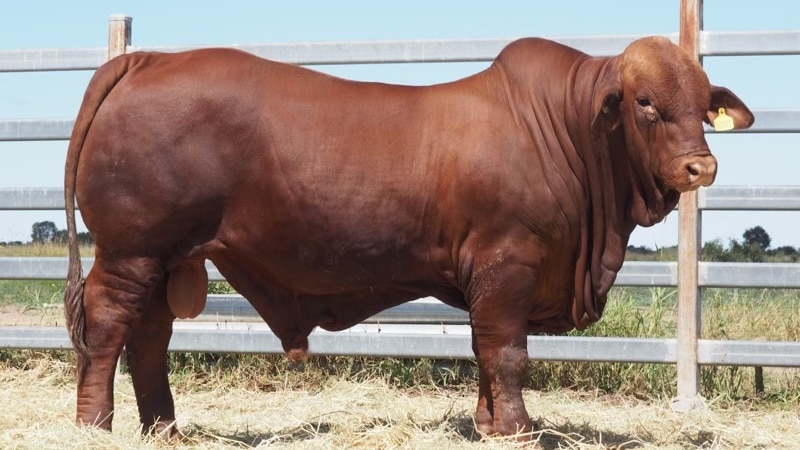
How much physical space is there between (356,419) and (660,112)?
7.51 feet

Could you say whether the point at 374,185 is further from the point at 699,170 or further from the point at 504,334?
the point at 699,170

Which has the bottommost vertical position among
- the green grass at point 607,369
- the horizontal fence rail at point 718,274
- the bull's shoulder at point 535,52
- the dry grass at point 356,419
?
the dry grass at point 356,419

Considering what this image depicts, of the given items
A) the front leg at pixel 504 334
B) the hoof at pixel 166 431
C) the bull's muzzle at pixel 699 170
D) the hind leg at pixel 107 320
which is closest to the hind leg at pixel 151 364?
the hoof at pixel 166 431

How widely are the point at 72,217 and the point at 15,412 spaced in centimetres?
137

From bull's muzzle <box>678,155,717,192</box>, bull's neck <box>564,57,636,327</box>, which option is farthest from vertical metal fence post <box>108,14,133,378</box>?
bull's muzzle <box>678,155,717,192</box>

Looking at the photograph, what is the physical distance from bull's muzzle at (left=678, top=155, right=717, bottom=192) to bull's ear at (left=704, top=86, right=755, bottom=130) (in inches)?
20.9

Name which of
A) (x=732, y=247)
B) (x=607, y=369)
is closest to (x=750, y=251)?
(x=732, y=247)

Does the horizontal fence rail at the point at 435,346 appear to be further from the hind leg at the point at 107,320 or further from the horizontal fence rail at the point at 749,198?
the hind leg at the point at 107,320

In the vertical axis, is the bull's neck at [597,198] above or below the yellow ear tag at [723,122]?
below

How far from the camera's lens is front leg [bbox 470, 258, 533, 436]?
16.1ft

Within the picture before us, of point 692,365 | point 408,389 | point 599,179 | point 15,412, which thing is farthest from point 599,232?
point 15,412

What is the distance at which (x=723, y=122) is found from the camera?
16.4 feet

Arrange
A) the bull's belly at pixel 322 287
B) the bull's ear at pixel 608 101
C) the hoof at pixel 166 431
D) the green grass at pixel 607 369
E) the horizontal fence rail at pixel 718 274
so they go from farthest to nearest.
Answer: the green grass at pixel 607 369, the horizontal fence rail at pixel 718 274, the hoof at pixel 166 431, the bull's belly at pixel 322 287, the bull's ear at pixel 608 101

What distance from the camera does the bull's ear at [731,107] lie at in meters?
5.11
